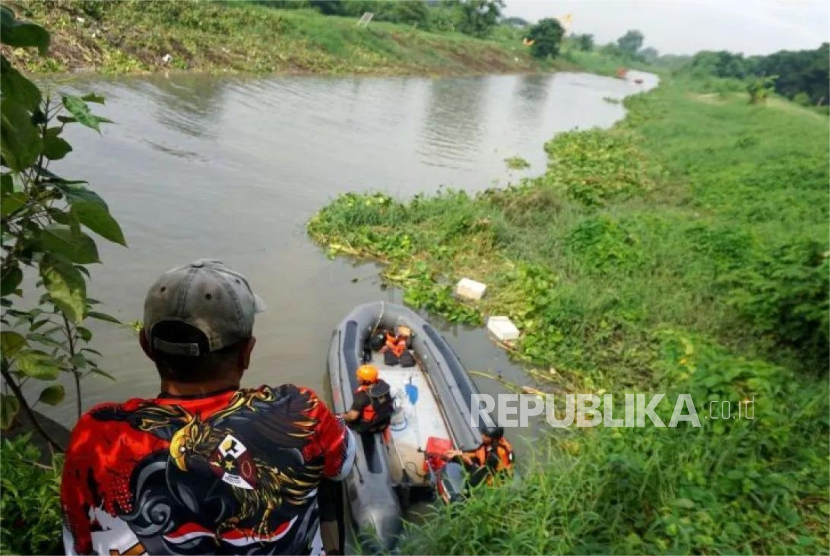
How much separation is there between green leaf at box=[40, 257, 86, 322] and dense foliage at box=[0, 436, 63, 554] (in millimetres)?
1051

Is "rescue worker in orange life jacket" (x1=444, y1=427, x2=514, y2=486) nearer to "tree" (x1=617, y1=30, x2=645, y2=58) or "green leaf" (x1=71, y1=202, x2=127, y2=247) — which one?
"green leaf" (x1=71, y1=202, x2=127, y2=247)

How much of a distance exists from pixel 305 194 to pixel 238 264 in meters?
3.25

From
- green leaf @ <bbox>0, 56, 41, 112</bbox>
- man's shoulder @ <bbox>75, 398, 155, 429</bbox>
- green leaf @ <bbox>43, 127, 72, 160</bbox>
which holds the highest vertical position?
green leaf @ <bbox>0, 56, 41, 112</bbox>

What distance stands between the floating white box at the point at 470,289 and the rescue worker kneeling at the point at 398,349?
173cm

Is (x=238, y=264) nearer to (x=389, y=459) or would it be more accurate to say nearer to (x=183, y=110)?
(x=389, y=459)

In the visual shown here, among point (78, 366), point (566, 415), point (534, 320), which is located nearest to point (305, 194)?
point (534, 320)

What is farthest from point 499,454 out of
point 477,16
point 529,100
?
point 477,16

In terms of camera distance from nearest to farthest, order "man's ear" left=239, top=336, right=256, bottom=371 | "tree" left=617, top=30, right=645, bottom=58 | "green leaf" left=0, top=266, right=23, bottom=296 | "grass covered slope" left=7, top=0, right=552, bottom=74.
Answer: "man's ear" left=239, top=336, right=256, bottom=371, "green leaf" left=0, top=266, right=23, bottom=296, "grass covered slope" left=7, top=0, right=552, bottom=74, "tree" left=617, top=30, right=645, bottom=58

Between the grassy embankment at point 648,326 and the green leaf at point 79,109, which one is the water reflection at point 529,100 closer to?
the grassy embankment at point 648,326

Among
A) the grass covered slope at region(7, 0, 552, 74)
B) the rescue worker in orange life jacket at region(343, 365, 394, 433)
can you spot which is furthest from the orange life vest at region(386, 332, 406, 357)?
the grass covered slope at region(7, 0, 552, 74)

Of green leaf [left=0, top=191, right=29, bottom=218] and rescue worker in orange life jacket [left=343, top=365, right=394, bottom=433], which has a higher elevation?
green leaf [left=0, top=191, right=29, bottom=218]

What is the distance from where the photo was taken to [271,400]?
144 centimetres

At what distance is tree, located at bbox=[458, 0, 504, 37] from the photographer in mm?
47469

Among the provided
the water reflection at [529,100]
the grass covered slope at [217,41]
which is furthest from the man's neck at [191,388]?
the water reflection at [529,100]
